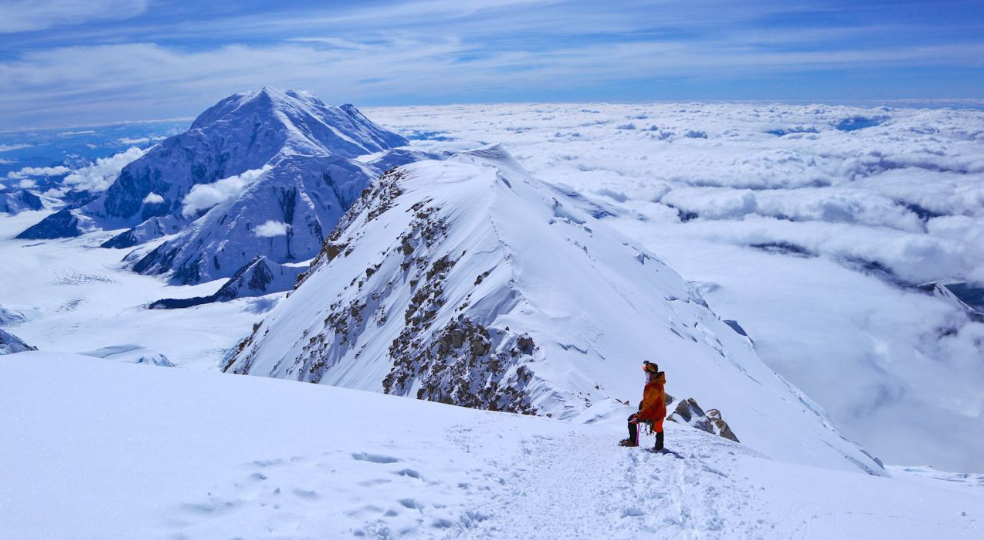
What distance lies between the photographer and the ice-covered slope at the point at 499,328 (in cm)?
3362

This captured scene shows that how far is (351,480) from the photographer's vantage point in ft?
33.2

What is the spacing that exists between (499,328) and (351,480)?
26.5 meters

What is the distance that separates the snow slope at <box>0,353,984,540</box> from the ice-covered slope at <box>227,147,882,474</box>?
9.97 meters

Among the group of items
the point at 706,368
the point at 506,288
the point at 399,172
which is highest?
the point at 399,172

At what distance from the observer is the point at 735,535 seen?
9797 mm

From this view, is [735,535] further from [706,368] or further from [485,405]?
[706,368]

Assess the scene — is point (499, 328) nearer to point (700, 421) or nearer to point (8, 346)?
point (700, 421)

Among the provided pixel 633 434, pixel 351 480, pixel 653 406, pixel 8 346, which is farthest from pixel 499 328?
pixel 8 346

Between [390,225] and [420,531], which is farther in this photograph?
[390,225]

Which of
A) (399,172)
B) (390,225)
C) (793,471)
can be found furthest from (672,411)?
(399,172)

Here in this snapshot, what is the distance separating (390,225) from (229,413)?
61.9 metres

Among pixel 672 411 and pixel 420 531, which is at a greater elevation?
pixel 420 531

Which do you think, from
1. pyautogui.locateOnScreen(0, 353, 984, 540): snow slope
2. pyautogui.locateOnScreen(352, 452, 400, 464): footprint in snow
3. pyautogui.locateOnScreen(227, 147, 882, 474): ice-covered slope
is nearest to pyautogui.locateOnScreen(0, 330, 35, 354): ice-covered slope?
pyautogui.locateOnScreen(227, 147, 882, 474): ice-covered slope

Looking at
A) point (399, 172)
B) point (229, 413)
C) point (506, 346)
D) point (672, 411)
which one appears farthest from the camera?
point (399, 172)
